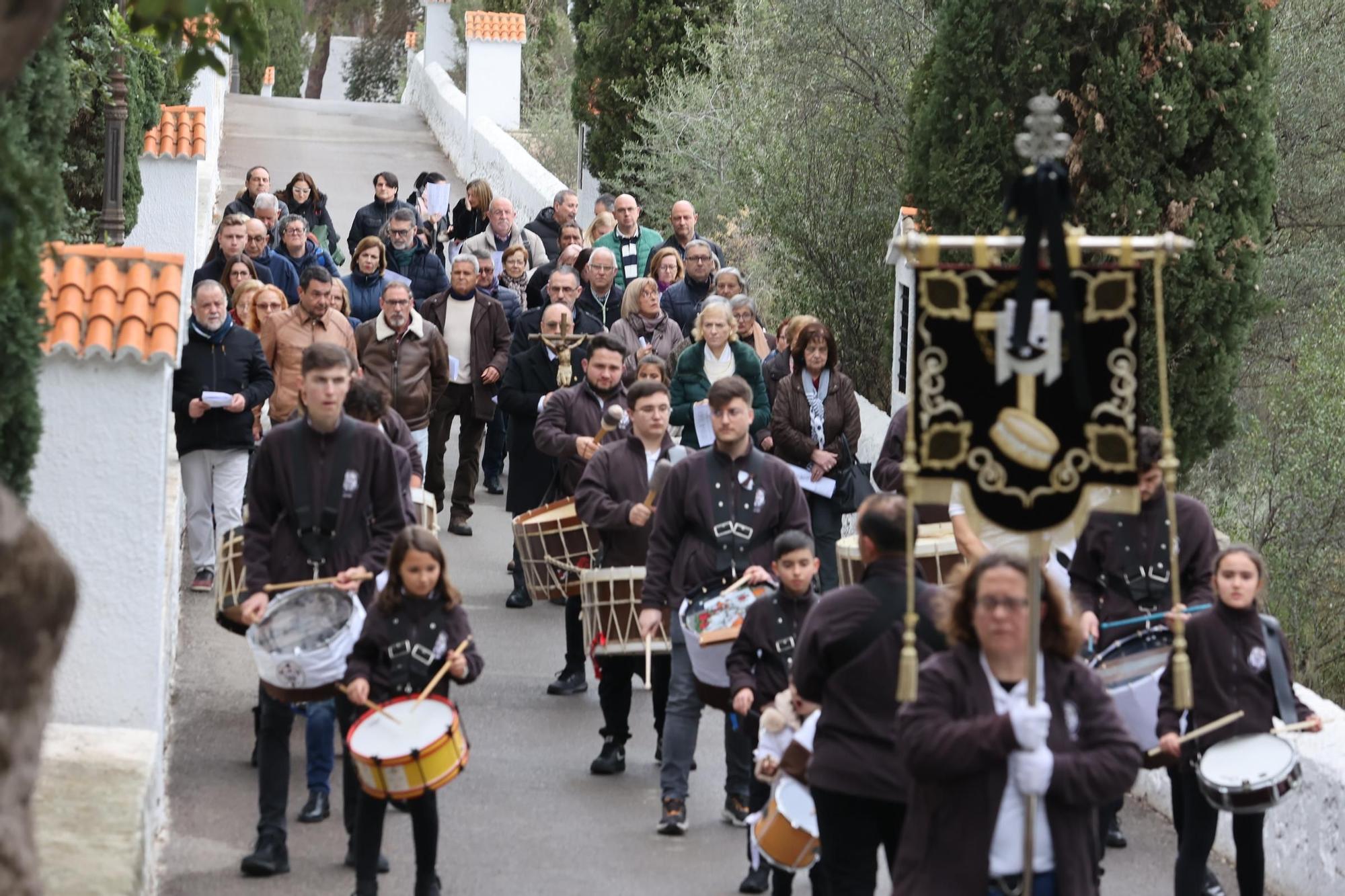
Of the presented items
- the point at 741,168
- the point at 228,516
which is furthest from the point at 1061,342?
the point at 741,168

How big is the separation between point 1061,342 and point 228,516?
7603 millimetres

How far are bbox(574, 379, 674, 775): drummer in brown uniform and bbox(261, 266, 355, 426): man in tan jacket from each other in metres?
3.05

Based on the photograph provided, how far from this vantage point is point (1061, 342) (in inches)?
251

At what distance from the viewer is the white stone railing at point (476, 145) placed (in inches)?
1113

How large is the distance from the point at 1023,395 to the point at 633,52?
2174 centimetres

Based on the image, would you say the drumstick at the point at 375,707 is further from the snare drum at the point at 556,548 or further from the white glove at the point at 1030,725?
the snare drum at the point at 556,548

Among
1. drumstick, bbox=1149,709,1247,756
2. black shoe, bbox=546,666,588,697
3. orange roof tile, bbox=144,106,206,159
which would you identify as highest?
orange roof tile, bbox=144,106,206,159

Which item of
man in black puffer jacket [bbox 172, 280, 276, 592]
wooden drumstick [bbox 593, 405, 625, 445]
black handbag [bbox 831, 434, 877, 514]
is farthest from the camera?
black handbag [bbox 831, 434, 877, 514]

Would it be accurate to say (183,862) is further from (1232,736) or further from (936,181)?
(936,181)

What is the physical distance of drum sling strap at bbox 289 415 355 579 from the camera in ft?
29.8

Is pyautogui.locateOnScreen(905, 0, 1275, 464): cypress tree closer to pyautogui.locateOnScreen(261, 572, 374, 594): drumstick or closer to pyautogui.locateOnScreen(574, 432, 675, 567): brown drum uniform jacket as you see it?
pyautogui.locateOnScreen(574, 432, 675, 567): brown drum uniform jacket

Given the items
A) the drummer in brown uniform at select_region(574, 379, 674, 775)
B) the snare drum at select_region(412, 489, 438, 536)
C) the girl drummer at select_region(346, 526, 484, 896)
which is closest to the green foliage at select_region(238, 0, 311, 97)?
the snare drum at select_region(412, 489, 438, 536)

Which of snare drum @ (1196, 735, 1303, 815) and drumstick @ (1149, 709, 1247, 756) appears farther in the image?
drumstick @ (1149, 709, 1247, 756)

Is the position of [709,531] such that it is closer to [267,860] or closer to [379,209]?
[267,860]
